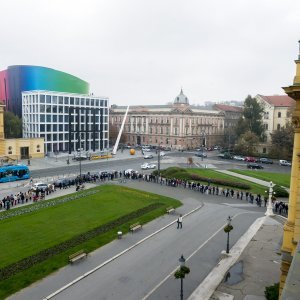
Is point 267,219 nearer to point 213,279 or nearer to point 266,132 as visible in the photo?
point 213,279

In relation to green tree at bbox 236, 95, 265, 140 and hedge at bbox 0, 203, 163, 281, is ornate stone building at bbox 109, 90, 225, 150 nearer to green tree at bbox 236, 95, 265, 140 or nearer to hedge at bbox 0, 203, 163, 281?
green tree at bbox 236, 95, 265, 140

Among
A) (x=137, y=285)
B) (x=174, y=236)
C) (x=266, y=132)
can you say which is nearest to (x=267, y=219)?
(x=174, y=236)

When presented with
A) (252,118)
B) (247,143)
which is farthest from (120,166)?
(252,118)

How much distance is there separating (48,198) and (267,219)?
21.4 metres

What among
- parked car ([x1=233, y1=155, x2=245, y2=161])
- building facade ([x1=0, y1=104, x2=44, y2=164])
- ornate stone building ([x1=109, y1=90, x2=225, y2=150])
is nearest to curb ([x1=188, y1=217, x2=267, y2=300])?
building facade ([x1=0, y1=104, x2=44, y2=164])

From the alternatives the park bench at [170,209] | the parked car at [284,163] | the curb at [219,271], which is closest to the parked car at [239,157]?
the parked car at [284,163]

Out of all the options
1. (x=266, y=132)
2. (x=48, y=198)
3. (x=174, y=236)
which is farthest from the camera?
(x=266, y=132)

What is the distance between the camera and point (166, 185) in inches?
1777

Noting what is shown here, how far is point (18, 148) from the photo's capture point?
2571 inches

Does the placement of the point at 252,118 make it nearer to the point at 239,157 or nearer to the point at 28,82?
the point at 239,157

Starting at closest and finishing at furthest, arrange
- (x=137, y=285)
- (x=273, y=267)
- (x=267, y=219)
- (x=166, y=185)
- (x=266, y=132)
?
(x=137, y=285) → (x=273, y=267) → (x=267, y=219) → (x=166, y=185) → (x=266, y=132)

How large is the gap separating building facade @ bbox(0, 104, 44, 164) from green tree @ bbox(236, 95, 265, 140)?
46.9 meters

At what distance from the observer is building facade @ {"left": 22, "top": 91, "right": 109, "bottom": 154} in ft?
241

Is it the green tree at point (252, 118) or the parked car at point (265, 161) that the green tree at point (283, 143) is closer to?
the parked car at point (265, 161)
